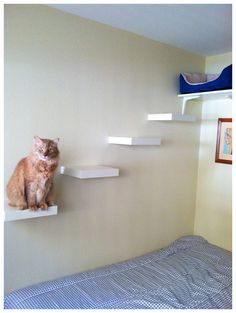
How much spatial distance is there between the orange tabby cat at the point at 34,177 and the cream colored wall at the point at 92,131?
158mm

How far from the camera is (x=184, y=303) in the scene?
167cm

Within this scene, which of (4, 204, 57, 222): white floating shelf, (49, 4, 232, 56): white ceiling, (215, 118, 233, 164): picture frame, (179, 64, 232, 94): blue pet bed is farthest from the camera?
(215, 118, 233, 164): picture frame

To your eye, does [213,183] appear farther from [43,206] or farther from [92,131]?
[43,206]

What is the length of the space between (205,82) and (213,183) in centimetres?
95

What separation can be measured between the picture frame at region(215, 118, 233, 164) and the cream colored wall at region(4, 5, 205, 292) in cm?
25

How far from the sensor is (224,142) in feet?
8.41

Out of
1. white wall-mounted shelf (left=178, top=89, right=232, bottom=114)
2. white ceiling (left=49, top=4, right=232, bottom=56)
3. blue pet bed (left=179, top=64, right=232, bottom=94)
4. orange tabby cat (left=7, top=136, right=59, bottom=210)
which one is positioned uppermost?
white ceiling (left=49, top=4, right=232, bottom=56)

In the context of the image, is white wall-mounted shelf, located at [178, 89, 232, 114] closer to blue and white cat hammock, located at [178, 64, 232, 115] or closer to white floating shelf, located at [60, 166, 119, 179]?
blue and white cat hammock, located at [178, 64, 232, 115]

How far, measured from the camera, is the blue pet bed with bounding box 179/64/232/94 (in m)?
2.12

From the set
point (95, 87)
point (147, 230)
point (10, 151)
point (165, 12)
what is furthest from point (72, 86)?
point (147, 230)

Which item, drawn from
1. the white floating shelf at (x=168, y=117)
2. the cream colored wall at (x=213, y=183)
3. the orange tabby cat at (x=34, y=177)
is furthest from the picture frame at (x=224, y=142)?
the orange tabby cat at (x=34, y=177)

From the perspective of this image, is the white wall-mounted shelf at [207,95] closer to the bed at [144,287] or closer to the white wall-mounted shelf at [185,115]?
the white wall-mounted shelf at [185,115]

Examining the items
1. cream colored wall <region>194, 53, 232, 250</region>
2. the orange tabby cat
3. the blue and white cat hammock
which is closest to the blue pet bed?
the blue and white cat hammock

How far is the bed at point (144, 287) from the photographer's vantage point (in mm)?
1625
